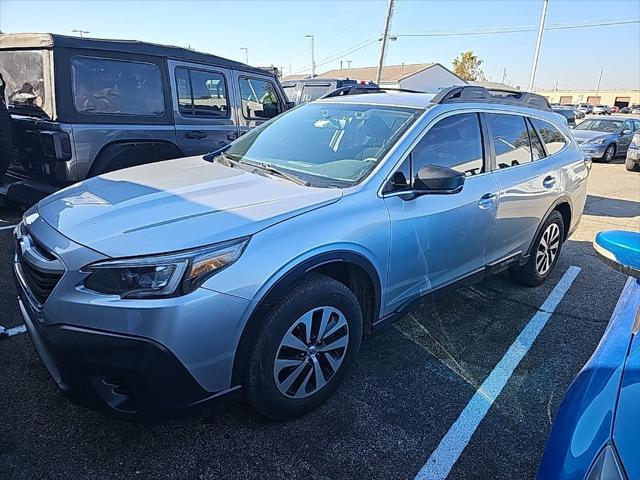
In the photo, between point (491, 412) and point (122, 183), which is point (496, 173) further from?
point (122, 183)

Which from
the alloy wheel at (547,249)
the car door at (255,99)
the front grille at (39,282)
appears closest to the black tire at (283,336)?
the front grille at (39,282)

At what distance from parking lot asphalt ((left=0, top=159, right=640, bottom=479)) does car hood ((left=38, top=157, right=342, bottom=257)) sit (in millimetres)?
1012

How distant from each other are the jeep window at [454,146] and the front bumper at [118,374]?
183cm

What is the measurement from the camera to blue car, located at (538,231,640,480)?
1.18 metres

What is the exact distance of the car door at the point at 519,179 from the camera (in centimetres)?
358

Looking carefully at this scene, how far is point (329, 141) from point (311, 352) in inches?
58.0

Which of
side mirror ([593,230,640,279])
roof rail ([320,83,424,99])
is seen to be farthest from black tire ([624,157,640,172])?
side mirror ([593,230,640,279])

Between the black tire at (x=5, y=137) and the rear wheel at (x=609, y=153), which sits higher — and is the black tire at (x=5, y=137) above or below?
above

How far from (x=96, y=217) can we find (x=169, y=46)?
3634 millimetres

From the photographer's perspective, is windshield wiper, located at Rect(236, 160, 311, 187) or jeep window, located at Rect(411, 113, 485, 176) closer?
windshield wiper, located at Rect(236, 160, 311, 187)

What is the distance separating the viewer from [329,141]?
3145mm

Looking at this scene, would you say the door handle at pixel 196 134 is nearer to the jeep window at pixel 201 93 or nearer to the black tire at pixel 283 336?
the jeep window at pixel 201 93

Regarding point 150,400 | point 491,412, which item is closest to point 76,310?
point 150,400

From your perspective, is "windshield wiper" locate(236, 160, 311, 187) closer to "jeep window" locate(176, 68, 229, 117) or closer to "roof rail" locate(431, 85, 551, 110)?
"roof rail" locate(431, 85, 551, 110)
